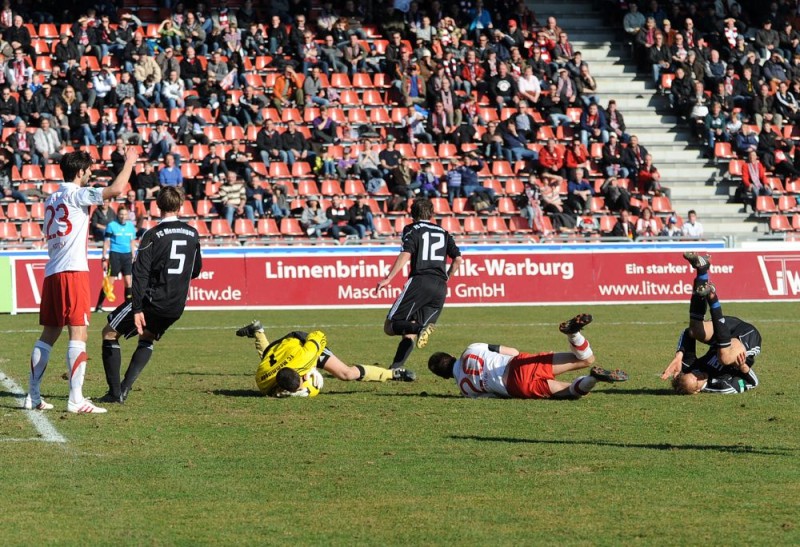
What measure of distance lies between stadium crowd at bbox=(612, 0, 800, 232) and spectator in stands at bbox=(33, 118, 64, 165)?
669 inches

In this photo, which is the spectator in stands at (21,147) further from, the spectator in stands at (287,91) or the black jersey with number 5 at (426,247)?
the black jersey with number 5 at (426,247)

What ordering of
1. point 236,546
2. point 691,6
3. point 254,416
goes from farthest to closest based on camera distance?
point 691,6
point 254,416
point 236,546

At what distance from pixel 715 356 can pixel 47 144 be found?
20.7 meters

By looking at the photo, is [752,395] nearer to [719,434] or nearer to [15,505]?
[719,434]

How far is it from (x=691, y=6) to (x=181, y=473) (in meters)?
33.4

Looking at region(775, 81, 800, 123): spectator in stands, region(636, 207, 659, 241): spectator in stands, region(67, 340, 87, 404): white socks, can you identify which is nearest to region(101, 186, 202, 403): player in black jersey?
region(67, 340, 87, 404): white socks

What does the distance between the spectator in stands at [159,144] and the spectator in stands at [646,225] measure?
1119 cm

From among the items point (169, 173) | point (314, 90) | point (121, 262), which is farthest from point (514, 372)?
point (314, 90)

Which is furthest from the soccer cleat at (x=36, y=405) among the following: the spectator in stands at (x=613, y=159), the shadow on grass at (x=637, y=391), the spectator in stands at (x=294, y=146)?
the spectator in stands at (x=613, y=159)

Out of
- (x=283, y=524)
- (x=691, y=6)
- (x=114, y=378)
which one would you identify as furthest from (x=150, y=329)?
(x=691, y=6)

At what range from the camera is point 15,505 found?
7109 mm

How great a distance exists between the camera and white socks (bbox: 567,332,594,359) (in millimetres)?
10984

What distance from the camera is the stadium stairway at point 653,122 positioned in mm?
33375

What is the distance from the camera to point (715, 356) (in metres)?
12.1
